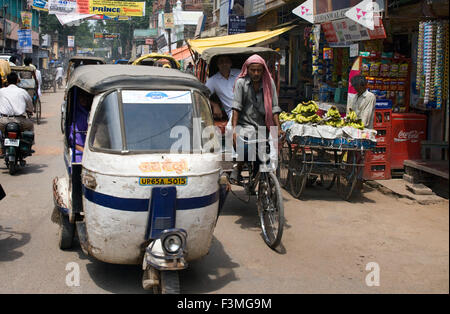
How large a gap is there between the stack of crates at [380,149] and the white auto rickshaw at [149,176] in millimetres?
4721

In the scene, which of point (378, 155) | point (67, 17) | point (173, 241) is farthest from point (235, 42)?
point (67, 17)

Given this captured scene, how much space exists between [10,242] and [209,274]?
2.40 metres

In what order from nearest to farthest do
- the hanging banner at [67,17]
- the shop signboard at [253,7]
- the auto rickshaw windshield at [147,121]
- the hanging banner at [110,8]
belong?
the auto rickshaw windshield at [147,121] → the shop signboard at [253,7] → the hanging banner at [67,17] → the hanging banner at [110,8]

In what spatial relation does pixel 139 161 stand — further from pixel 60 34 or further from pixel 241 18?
pixel 60 34

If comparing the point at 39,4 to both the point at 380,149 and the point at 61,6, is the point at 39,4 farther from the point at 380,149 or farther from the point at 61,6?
the point at 380,149

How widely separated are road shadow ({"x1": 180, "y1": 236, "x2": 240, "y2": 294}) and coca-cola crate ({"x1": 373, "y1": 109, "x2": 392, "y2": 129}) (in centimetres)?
438

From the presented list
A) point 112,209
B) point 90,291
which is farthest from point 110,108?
point 90,291

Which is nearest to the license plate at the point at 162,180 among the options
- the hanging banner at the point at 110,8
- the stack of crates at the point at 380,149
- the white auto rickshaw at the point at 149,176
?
the white auto rickshaw at the point at 149,176

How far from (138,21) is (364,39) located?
76.4 m

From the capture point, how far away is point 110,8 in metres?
41.8

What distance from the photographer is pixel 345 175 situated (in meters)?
7.72

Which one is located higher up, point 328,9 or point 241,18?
point 241,18

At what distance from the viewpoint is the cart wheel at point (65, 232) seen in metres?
5.32

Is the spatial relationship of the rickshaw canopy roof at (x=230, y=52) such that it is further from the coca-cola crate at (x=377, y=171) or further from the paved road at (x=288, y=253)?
the coca-cola crate at (x=377, y=171)
